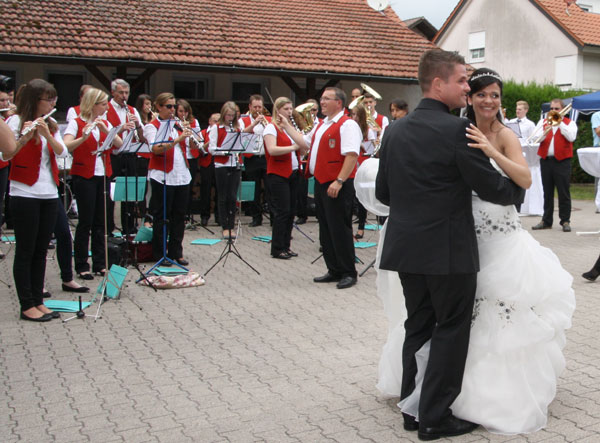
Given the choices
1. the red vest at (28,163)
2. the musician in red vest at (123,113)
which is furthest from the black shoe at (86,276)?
the red vest at (28,163)

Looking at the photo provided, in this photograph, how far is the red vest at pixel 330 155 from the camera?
25.8ft

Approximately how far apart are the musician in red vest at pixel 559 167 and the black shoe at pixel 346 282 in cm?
567

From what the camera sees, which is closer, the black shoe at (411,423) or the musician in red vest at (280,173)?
the black shoe at (411,423)

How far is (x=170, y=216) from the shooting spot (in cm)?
887

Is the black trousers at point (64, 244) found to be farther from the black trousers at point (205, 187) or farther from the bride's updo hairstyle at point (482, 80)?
the black trousers at point (205, 187)

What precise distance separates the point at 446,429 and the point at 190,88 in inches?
585

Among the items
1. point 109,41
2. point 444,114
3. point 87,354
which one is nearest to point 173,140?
point 87,354

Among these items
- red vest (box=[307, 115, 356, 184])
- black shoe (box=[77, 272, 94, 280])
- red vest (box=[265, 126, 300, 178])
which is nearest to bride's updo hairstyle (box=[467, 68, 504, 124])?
red vest (box=[307, 115, 356, 184])

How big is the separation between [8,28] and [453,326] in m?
13.6

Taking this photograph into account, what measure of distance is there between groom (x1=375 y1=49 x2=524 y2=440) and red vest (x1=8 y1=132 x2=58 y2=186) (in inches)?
142

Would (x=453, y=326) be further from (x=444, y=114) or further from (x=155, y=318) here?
(x=155, y=318)

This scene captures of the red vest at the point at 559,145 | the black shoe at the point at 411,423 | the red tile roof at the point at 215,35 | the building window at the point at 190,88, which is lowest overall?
the black shoe at the point at 411,423

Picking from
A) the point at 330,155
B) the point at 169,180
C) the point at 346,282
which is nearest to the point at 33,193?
the point at 169,180

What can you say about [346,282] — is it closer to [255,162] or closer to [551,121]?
[255,162]
